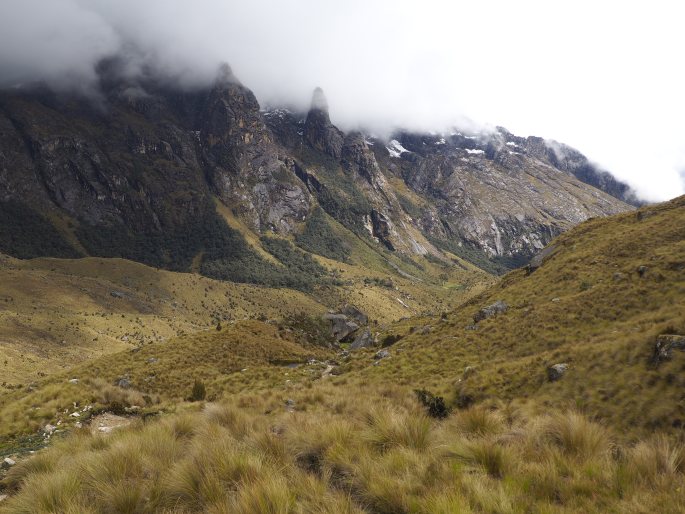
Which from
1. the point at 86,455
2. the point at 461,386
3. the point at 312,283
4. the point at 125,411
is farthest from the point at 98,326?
the point at 312,283

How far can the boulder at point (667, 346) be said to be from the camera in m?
11.5

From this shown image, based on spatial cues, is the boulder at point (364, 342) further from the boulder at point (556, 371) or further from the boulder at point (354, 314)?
the boulder at point (354, 314)

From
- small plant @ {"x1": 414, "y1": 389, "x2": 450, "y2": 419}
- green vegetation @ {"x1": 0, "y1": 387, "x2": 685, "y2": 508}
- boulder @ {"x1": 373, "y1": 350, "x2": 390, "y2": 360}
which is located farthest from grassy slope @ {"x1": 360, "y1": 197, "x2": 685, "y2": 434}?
green vegetation @ {"x1": 0, "y1": 387, "x2": 685, "y2": 508}

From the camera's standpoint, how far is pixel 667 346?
38.6 ft

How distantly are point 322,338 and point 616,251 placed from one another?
27.6m

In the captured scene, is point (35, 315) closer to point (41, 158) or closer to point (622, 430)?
point (622, 430)

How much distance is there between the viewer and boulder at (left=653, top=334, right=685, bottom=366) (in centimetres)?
1154

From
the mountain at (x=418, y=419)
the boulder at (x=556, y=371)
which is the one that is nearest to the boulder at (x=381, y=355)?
the mountain at (x=418, y=419)

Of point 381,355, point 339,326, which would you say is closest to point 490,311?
point 381,355

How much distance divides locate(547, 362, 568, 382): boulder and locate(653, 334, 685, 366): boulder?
279 centimetres

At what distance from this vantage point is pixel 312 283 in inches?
6294

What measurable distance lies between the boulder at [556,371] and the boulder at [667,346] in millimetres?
2794

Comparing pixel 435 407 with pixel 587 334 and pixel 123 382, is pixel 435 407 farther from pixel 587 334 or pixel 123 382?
pixel 123 382

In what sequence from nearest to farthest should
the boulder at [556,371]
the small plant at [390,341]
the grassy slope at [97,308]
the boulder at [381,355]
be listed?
1. the boulder at [556,371]
2. the boulder at [381,355]
3. the small plant at [390,341]
4. the grassy slope at [97,308]
